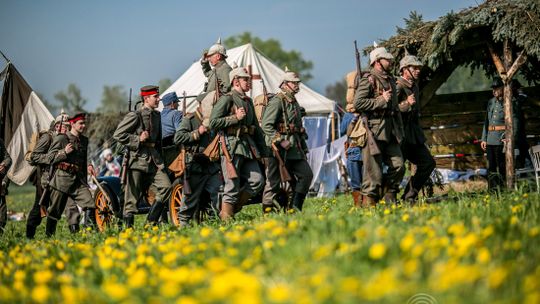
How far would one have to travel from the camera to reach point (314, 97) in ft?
60.0

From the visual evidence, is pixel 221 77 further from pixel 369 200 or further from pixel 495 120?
pixel 495 120

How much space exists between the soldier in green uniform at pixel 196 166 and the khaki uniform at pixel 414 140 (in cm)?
253

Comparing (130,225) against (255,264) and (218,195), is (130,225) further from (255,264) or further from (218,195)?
(255,264)

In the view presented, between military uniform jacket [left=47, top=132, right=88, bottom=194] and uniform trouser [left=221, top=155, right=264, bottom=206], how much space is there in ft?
8.83

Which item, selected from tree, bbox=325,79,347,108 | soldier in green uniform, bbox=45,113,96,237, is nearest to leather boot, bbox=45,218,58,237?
soldier in green uniform, bbox=45,113,96,237

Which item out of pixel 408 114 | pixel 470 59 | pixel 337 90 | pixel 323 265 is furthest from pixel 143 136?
pixel 337 90

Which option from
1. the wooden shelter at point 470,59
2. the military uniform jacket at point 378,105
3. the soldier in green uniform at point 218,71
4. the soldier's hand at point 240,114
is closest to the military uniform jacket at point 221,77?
the soldier in green uniform at point 218,71

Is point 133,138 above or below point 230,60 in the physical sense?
below

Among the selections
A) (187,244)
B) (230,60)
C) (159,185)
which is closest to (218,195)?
(159,185)

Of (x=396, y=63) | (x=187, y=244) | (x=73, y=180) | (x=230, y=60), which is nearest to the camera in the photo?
(x=187, y=244)

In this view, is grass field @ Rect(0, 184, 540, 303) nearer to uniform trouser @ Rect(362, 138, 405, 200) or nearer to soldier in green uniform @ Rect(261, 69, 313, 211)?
uniform trouser @ Rect(362, 138, 405, 200)

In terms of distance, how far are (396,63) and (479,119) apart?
8.61ft

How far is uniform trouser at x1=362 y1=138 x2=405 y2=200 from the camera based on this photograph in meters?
8.12

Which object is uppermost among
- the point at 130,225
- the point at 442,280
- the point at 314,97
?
the point at 314,97
